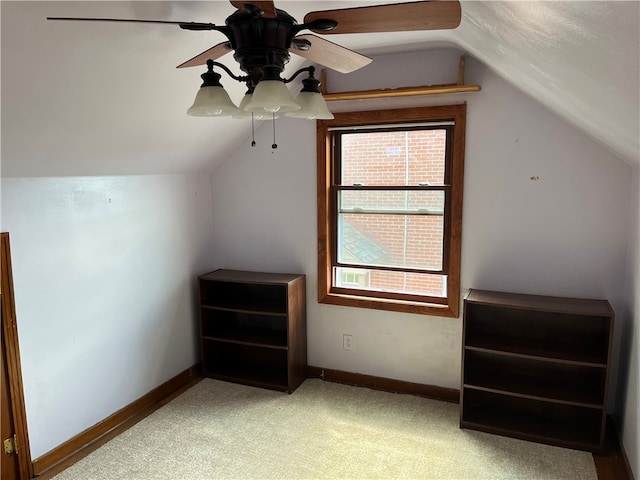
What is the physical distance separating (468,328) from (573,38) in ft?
7.00

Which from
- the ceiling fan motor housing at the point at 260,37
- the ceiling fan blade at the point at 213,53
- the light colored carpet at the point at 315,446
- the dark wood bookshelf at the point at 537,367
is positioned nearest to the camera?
the ceiling fan motor housing at the point at 260,37

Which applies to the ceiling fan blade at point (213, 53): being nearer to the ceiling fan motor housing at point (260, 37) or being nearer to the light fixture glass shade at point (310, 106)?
the ceiling fan motor housing at point (260, 37)

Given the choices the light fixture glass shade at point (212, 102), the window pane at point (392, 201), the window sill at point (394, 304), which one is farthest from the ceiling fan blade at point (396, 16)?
the window sill at point (394, 304)

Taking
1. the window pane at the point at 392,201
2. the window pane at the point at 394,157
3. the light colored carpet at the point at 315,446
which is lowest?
the light colored carpet at the point at 315,446

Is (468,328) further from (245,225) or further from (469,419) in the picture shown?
(245,225)

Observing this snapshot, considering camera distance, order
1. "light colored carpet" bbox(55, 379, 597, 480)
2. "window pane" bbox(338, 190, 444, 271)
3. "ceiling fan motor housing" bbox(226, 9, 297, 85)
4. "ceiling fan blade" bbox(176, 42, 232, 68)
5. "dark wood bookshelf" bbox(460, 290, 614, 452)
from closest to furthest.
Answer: "ceiling fan motor housing" bbox(226, 9, 297, 85), "ceiling fan blade" bbox(176, 42, 232, 68), "light colored carpet" bbox(55, 379, 597, 480), "dark wood bookshelf" bbox(460, 290, 614, 452), "window pane" bbox(338, 190, 444, 271)

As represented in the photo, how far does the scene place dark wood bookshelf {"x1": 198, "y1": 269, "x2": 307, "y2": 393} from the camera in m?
3.38

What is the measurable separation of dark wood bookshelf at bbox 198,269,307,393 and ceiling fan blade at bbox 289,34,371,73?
1.87m

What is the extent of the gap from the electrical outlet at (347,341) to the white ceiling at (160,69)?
6.36ft

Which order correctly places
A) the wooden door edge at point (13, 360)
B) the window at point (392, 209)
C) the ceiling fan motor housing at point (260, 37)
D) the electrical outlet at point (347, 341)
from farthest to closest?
the electrical outlet at point (347, 341)
the window at point (392, 209)
the wooden door edge at point (13, 360)
the ceiling fan motor housing at point (260, 37)

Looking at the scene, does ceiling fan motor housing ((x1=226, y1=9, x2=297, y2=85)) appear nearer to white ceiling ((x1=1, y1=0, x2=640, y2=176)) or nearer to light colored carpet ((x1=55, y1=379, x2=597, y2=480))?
white ceiling ((x1=1, y1=0, x2=640, y2=176))

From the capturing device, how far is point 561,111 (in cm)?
249

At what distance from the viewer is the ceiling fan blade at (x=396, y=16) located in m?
1.24

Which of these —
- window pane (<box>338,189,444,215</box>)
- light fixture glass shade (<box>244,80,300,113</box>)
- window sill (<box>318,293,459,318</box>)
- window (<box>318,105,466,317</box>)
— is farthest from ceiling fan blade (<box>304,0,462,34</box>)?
window sill (<box>318,293,459,318</box>)
